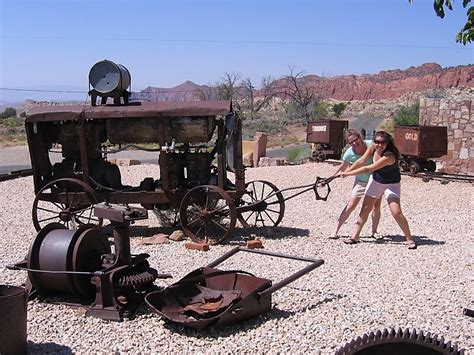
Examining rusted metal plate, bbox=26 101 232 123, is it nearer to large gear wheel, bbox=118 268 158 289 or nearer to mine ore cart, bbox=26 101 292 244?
mine ore cart, bbox=26 101 292 244

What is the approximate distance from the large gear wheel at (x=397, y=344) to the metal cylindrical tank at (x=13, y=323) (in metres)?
2.43

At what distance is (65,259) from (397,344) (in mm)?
3294

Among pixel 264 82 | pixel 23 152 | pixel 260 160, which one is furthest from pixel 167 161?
pixel 264 82

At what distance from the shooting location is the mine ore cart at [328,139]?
2047cm

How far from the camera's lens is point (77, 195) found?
371 inches

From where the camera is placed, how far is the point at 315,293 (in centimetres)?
619

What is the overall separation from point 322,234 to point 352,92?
3764 inches

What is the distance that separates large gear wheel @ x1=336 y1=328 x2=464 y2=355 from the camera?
3.72 m

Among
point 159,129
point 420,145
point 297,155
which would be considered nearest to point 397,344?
point 159,129

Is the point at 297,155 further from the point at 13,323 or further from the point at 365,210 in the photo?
the point at 13,323

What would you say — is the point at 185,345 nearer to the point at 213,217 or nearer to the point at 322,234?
the point at 213,217

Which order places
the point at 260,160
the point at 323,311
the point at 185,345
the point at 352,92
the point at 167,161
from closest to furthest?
the point at 185,345
the point at 323,311
the point at 167,161
the point at 260,160
the point at 352,92

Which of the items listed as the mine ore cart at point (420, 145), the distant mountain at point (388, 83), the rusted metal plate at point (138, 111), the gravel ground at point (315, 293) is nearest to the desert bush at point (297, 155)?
the mine ore cart at point (420, 145)

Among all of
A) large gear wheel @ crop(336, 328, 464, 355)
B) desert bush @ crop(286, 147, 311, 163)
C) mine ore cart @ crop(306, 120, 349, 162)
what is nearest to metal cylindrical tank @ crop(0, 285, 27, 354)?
large gear wheel @ crop(336, 328, 464, 355)
